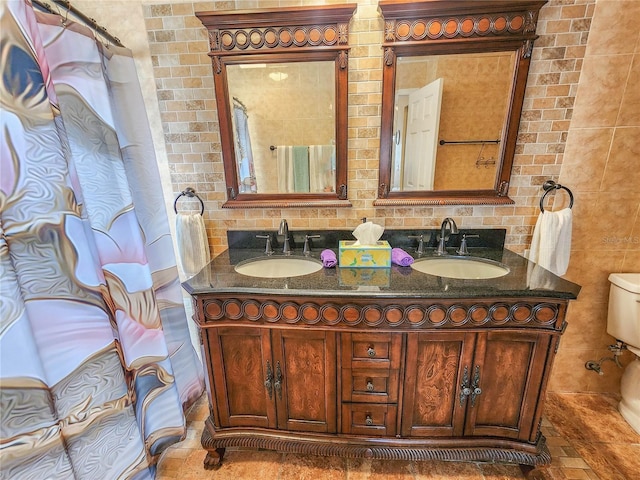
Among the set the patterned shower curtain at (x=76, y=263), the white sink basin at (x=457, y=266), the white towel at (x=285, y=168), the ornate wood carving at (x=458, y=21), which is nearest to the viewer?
the patterned shower curtain at (x=76, y=263)

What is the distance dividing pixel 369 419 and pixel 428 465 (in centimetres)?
42

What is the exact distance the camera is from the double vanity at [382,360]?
116 cm

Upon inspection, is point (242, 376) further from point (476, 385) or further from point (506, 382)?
point (506, 382)

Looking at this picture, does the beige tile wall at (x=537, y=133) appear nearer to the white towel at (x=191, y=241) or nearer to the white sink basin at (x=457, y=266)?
the white towel at (x=191, y=241)

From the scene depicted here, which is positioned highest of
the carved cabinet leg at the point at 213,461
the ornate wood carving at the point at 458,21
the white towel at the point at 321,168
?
the ornate wood carving at the point at 458,21

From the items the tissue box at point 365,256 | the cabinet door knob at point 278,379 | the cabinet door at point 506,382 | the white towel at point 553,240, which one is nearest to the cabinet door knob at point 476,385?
the cabinet door at point 506,382

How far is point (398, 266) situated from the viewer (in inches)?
55.9

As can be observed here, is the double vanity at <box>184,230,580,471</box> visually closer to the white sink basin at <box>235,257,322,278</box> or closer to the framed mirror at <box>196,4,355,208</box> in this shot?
the white sink basin at <box>235,257,322,278</box>

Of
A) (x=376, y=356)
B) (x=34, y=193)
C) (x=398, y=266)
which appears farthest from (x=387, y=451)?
(x=34, y=193)

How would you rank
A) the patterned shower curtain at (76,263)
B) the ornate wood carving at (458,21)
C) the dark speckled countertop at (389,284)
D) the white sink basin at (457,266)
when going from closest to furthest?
1. the patterned shower curtain at (76,263)
2. the dark speckled countertop at (389,284)
3. the ornate wood carving at (458,21)
4. the white sink basin at (457,266)

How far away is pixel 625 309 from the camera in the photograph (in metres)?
1.52

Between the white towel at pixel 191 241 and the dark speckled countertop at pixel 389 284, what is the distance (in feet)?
0.81

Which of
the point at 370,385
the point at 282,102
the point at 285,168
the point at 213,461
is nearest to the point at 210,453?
→ the point at 213,461

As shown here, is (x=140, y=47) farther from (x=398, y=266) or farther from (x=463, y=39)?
(x=398, y=266)
